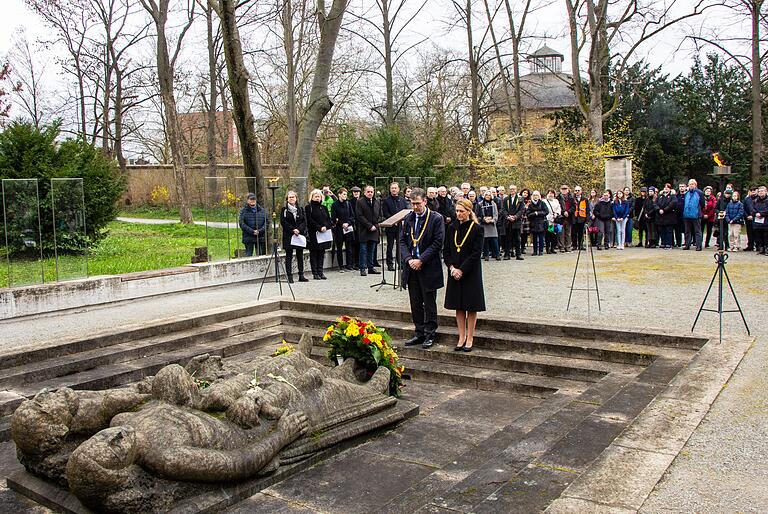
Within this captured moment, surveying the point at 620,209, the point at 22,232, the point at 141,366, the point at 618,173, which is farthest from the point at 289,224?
the point at 618,173

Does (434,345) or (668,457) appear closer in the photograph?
(668,457)

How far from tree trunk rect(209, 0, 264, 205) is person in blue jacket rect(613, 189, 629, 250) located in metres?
10.3

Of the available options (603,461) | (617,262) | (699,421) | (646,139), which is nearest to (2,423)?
(603,461)

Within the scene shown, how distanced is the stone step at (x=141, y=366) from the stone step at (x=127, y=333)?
0.44m

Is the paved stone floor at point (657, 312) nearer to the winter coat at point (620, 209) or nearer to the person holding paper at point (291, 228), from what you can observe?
the person holding paper at point (291, 228)

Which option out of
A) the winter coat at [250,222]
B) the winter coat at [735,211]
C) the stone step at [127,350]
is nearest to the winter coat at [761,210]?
the winter coat at [735,211]

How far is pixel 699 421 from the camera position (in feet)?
19.4

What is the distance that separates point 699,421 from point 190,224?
883 inches

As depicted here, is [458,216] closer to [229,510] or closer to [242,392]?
[242,392]

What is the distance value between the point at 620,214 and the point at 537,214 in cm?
309

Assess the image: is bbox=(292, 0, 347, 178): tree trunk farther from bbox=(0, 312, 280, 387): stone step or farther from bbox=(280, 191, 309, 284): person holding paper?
bbox=(0, 312, 280, 387): stone step

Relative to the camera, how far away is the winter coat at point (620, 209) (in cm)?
2078

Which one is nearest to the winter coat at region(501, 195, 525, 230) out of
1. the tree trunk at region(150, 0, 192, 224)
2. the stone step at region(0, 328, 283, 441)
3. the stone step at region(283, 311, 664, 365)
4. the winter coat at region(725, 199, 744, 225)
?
the winter coat at region(725, 199, 744, 225)

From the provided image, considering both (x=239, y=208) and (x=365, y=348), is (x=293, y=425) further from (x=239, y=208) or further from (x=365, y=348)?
(x=239, y=208)
